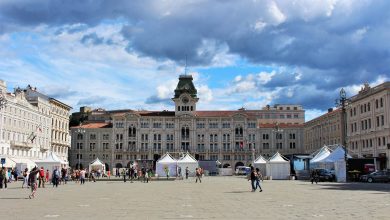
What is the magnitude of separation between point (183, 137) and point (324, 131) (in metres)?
38.7

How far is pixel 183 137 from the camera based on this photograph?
4985 inches

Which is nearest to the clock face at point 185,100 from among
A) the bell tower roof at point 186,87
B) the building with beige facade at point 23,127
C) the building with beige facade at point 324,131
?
the bell tower roof at point 186,87

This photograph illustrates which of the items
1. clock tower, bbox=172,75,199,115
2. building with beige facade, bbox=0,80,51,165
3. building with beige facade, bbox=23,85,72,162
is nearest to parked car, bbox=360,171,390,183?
building with beige facade, bbox=0,80,51,165

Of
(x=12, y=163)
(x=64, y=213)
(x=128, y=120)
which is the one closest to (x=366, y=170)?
(x=64, y=213)

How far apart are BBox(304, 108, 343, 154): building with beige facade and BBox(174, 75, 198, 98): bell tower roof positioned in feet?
104

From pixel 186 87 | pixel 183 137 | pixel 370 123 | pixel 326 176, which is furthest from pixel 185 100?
pixel 326 176

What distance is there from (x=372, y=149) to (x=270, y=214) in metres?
61.1

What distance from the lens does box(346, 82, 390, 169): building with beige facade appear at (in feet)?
222

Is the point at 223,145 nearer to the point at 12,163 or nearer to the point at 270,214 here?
the point at 12,163

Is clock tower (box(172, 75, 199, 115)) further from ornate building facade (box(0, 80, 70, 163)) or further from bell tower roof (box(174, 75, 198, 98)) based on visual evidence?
ornate building facade (box(0, 80, 70, 163))

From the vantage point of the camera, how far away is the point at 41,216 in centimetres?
1616

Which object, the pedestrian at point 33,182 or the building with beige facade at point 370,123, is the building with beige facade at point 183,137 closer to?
the building with beige facade at point 370,123

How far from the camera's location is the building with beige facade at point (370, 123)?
222 feet

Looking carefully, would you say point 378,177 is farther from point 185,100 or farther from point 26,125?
point 185,100
